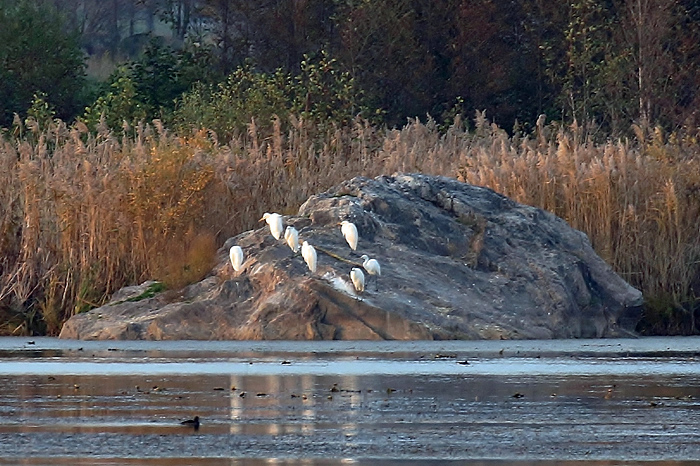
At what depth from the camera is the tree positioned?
2881cm

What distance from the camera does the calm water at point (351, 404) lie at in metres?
7.17

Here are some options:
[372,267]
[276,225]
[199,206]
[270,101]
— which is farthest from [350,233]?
[270,101]

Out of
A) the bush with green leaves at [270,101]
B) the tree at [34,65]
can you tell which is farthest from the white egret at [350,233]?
the tree at [34,65]

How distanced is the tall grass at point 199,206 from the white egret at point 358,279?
1.90 metres

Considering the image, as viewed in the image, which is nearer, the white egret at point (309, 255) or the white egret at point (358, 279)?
the white egret at point (358, 279)

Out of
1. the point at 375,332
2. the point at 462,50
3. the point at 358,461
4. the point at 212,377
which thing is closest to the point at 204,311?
the point at 375,332

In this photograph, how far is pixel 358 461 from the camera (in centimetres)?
686

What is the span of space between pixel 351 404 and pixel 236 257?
19.1 feet

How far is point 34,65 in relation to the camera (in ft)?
97.1

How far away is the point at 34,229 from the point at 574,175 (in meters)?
5.56

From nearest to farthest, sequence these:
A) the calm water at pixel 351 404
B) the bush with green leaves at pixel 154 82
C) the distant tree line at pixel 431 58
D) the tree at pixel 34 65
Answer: the calm water at pixel 351 404, the bush with green leaves at pixel 154 82, the distant tree line at pixel 431 58, the tree at pixel 34 65

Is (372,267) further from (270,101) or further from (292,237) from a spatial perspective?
(270,101)

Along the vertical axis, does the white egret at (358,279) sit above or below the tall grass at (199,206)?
below

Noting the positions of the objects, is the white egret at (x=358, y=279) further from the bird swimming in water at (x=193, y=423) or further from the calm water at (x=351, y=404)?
the bird swimming in water at (x=193, y=423)
